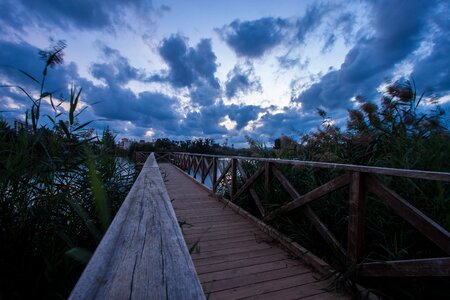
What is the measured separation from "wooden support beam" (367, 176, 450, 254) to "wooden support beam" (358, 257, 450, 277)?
105mm

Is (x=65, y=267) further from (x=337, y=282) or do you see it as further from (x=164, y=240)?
(x=337, y=282)

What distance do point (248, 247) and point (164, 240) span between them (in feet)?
6.88

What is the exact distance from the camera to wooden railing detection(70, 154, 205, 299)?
0.40 m

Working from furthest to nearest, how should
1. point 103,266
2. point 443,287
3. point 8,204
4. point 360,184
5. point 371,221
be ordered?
1. point 371,221
2. point 360,184
3. point 443,287
4. point 8,204
5. point 103,266

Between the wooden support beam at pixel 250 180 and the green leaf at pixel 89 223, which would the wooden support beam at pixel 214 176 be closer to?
the wooden support beam at pixel 250 180

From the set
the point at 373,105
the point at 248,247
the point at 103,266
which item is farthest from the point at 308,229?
the point at 103,266

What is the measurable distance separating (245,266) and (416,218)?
1407 mm

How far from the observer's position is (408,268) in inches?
55.7

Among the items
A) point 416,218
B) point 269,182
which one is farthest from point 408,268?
point 269,182

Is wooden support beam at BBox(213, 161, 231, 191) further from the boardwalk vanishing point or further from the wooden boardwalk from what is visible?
the wooden boardwalk

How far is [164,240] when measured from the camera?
2.07 feet

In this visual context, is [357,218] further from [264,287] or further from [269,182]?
[269,182]

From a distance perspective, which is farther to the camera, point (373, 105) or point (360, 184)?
point (373, 105)

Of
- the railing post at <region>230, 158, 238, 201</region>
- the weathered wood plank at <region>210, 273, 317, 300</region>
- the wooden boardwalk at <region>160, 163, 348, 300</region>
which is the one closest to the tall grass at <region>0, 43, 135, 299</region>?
the wooden boardwalk at <region>160, 163, 348, 300</region>
